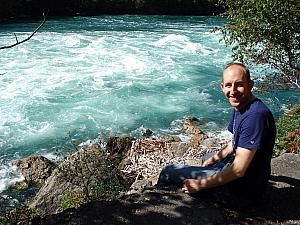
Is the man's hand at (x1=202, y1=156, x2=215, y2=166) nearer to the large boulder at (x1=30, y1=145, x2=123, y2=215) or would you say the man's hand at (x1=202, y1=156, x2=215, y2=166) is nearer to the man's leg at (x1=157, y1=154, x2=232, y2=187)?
the man's leg at (x1=157, y1=154, x2=232, y2=187)

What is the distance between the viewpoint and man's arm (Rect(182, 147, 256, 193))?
298cm

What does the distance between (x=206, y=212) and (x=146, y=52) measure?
679 inches

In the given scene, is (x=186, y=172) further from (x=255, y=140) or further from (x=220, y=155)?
(x=255, y=140)

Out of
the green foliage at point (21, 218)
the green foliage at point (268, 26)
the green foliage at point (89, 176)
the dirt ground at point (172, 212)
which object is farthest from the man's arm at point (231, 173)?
the green foliage at point (268, 26)

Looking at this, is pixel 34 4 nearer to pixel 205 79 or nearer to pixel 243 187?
pixel 205 79

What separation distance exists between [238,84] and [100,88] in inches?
469

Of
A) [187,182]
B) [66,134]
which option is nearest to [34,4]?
[66,134]

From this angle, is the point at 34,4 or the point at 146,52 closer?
the point at 146,52

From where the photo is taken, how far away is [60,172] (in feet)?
21.1

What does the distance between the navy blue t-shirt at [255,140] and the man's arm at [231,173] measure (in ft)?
0.18

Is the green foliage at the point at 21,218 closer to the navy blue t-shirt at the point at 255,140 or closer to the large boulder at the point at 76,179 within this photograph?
the large boulder at the point at 76,179

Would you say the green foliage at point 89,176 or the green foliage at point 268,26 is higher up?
the green foliage at point 268,26

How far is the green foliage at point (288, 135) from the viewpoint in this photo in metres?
6.73

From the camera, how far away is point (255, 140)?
9.61ft
